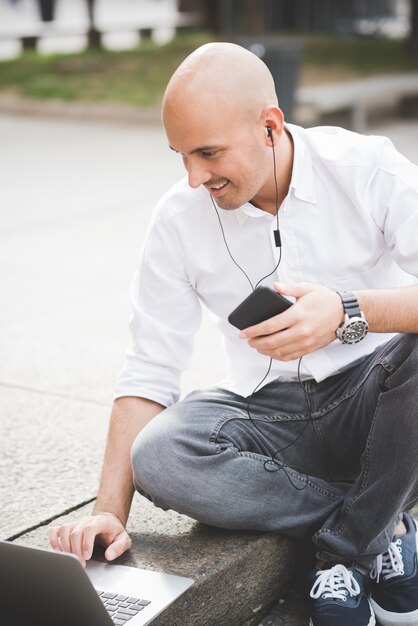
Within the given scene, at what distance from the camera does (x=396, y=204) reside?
2.50 m

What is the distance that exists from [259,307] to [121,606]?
29.0 inches

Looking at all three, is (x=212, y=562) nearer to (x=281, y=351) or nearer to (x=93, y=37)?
(x=281, y=351)

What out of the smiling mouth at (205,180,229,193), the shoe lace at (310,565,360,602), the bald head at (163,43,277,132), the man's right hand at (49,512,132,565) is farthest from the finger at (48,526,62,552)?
the bald head at (163,43,277,132)

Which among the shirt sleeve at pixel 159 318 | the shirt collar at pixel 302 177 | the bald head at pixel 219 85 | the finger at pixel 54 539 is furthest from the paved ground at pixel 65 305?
the bald head at pixel 219 85

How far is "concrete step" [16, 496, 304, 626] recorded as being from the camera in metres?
2.40

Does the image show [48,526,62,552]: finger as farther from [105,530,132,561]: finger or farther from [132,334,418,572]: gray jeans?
[132,334,418,572]: gray jeans

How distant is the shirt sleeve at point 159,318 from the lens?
105 inches

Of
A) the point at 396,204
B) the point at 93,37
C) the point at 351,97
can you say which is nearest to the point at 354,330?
the point at 396,204

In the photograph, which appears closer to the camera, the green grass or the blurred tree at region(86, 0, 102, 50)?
the green grass

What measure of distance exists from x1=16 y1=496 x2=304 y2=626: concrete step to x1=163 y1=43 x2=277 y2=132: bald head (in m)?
1.07

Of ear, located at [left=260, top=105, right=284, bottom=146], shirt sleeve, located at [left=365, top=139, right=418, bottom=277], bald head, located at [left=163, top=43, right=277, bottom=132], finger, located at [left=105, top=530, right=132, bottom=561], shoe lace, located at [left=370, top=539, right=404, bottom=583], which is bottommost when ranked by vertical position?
shoe lace, located at [left=370, top=539, right=404, bottom=583]

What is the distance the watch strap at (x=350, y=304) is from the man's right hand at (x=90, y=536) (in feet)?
2.56

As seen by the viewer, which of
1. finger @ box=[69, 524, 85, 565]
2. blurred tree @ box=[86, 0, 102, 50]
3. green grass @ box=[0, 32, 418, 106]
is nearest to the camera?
finger @ box=[69, 524, 85, 565]

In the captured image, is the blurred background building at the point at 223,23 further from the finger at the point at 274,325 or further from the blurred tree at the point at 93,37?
the finger at the point at 274,325
